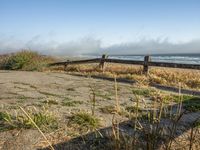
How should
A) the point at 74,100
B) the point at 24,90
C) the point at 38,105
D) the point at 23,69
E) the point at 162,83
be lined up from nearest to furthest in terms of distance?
the point at 38,105 → the point at 74,100 → the point at 24,90 → the point at 162,83 → the point at 23,69

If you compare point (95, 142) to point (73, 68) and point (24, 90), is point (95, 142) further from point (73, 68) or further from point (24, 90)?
point (73, 68)

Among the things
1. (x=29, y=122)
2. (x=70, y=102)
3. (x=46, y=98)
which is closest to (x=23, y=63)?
(x=46, y=98)

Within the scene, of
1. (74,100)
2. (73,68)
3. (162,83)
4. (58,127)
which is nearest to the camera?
(58,127)

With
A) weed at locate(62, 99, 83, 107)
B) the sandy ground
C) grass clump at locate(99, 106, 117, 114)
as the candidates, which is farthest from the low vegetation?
weed at locate(62, 99, 83, 107)

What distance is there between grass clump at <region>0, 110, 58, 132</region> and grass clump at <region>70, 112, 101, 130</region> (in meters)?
0.29

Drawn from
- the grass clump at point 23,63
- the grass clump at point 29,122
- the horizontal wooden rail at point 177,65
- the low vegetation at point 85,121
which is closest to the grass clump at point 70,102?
the low vegetation at point 85,121

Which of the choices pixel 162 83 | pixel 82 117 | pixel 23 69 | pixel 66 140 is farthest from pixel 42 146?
pixel 23 69

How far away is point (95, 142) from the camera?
15.5ft

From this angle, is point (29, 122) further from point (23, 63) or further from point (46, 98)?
point (23, 63)

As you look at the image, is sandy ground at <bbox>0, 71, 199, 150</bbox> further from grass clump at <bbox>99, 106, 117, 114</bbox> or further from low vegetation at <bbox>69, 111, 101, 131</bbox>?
low vegetation at <bbox>69, 111, 101, 131</bbox>

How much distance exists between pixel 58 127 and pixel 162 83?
8.27 m

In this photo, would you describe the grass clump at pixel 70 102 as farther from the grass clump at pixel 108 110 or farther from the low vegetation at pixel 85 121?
the low vegetation at pixel 85 121

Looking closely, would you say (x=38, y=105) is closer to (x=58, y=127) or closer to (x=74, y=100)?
(x=74, y=100)

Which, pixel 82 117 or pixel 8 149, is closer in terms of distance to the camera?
pixel 8 149
